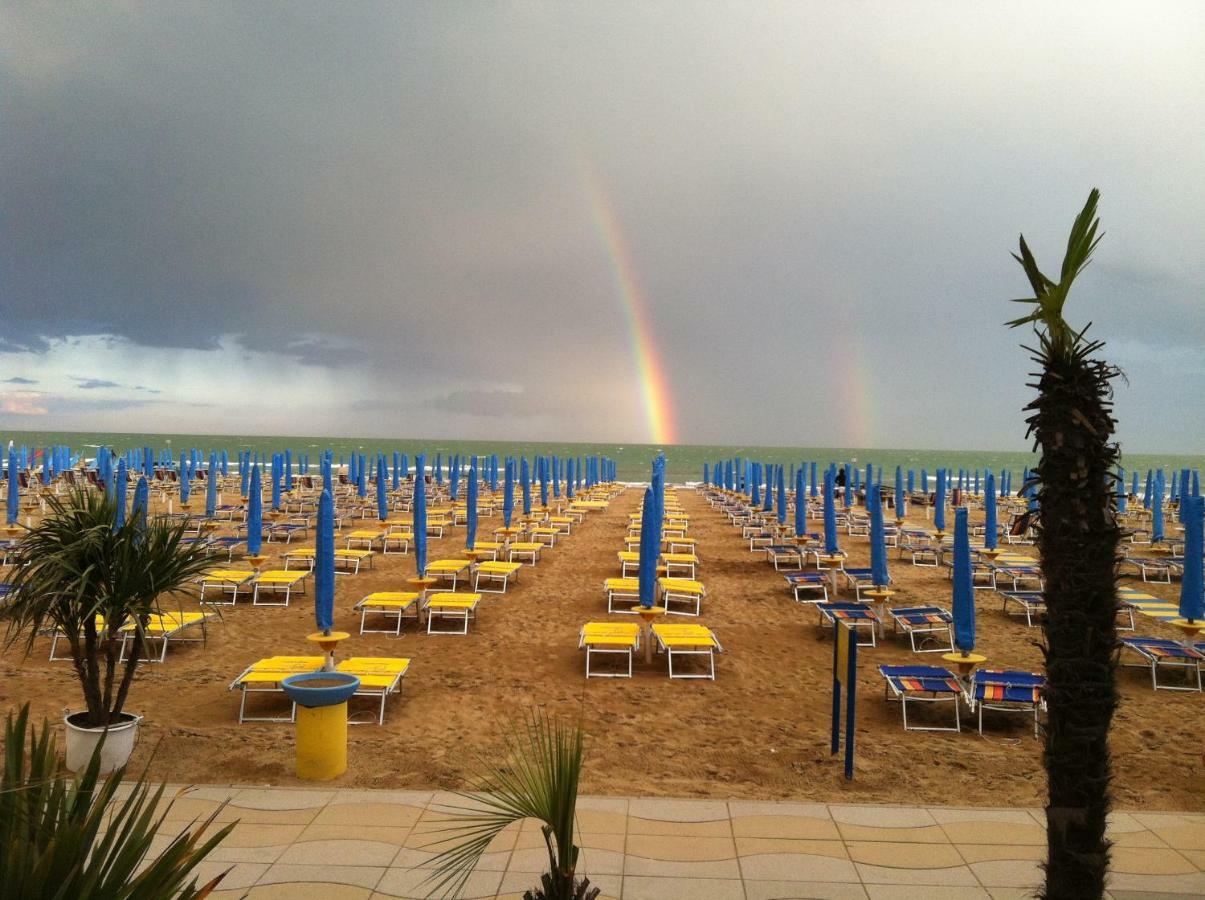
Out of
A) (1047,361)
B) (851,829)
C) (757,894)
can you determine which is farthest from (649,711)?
(1047,361)

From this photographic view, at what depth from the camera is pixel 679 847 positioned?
13.9 ft

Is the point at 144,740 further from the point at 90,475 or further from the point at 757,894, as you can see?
the point at 90,475

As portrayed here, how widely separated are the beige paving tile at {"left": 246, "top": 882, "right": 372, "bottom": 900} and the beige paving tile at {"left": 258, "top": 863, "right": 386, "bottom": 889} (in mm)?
30

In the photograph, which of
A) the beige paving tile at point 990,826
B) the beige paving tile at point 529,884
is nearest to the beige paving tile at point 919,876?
the beige paving tile at point 990,826

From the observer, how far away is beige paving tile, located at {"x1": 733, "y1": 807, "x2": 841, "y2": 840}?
14.5 feet

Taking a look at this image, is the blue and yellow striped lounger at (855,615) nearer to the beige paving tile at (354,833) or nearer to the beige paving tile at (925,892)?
the beige paving tile at (925,892)

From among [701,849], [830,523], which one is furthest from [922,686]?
[830,523]

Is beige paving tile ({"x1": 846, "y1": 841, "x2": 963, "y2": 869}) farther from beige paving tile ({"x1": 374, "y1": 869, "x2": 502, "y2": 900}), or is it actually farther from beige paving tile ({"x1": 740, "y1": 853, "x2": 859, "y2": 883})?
beige paving tile ({"x1": 374, "y1": 869, "x2": 502, "y2": 900})

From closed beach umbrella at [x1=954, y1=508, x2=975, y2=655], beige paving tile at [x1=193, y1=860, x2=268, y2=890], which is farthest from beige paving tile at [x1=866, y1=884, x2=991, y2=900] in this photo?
closed beach umbrella at [x1=954, y1=508, x2=975, y2=655]

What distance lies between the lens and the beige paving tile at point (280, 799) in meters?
4.76

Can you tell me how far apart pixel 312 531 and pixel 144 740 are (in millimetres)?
14606

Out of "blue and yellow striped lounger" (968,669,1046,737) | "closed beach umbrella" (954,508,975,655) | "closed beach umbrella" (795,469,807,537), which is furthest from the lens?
"closed beach umbrella" (795,469,807,537)

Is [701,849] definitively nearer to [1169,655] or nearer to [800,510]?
[1169,655]

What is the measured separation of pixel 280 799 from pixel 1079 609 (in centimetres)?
464
